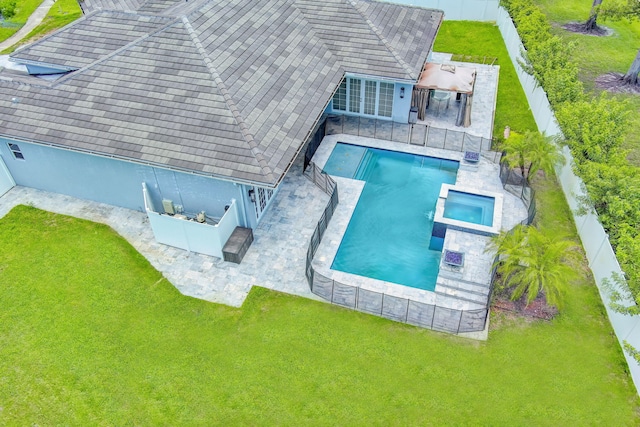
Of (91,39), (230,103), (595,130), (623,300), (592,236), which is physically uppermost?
(91,39)

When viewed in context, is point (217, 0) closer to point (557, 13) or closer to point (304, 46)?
point (304, 46)

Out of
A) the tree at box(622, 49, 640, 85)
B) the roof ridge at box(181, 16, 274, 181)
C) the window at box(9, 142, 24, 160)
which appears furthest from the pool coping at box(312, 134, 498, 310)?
the window at box(9, 142, 24, 160)

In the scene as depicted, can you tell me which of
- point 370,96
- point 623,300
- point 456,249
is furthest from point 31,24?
point 623,300

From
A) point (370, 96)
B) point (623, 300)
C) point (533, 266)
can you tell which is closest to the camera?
point (623, 300)

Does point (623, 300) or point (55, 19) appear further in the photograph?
point (55, 19)

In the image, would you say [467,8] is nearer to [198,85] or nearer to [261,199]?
[198,85]

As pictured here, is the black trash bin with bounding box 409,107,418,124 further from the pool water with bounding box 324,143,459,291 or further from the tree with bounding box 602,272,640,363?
the tree with bounding box 602,272,640,363

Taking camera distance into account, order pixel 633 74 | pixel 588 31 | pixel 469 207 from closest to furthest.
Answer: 1. pixel 469 207
2. pixel 633 74
3. pixel 588 31

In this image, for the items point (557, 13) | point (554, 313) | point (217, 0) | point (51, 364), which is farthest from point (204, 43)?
point (557, 13)
